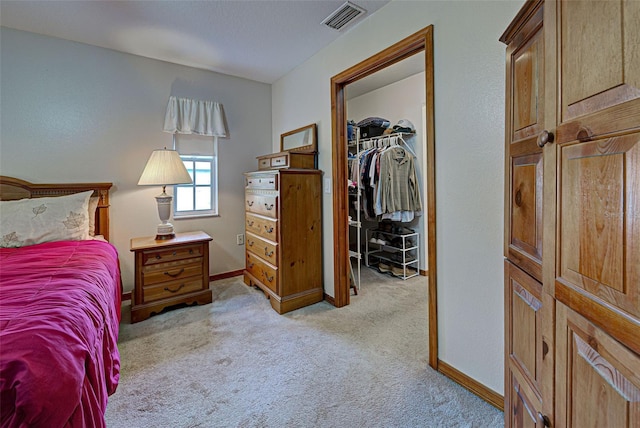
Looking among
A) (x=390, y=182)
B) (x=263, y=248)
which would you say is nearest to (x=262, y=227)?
(x=263, y=248)

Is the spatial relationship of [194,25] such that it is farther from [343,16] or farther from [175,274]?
[175,274]

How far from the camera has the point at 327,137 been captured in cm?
279

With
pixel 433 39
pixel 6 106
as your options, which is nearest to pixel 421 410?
pixel 433 39

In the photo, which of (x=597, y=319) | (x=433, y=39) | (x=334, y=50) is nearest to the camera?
(x=597, y=319)

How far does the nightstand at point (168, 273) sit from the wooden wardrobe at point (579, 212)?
8.42ft

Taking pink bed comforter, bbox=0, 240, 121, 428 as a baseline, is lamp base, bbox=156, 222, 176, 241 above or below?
above

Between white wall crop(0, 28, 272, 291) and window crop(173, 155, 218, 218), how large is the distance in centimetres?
10

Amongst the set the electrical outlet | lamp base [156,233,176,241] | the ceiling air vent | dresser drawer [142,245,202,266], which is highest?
the ceiling air vent

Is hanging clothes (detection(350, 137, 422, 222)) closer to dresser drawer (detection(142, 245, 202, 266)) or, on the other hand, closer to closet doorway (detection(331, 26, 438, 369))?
closet doorway (detection(331, 26, 438, 369))

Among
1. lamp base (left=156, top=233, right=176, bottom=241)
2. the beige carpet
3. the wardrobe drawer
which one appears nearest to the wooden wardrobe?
the beige carpet

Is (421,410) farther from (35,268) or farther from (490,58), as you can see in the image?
(35,268)

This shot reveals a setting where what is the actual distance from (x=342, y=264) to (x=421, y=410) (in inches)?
54.9

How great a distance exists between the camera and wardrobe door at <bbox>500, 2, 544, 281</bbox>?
0.84 metres

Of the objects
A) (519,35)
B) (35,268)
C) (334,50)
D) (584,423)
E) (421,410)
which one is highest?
(334,50)
